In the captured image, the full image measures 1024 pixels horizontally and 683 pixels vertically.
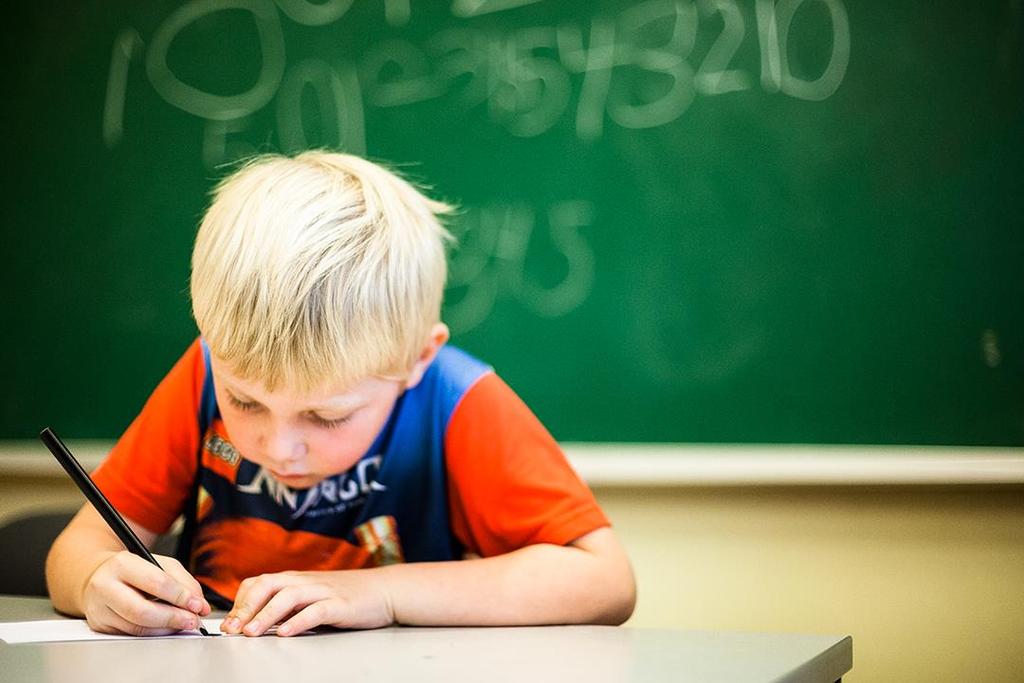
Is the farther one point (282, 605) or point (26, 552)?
point (26, 552)

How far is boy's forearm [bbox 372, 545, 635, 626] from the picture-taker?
40.6 inches

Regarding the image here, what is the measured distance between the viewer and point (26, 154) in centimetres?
221

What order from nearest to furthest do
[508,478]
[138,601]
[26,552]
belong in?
[138,601] → [508,478] → [26,552]

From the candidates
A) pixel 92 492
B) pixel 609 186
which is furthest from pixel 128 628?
pixel 609 186

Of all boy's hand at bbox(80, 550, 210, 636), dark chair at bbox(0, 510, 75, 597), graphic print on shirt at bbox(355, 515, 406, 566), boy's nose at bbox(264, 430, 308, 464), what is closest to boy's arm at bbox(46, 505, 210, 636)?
boy's hand at bbox(80, 550, 210, 636)

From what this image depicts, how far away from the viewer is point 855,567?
71.3 inches

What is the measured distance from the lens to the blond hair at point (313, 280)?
3.37 feet

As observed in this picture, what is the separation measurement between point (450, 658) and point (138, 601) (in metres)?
0.30

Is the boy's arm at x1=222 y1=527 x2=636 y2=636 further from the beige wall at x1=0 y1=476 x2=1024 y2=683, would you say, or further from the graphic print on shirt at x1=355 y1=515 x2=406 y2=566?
the beige wall at x1=0 y1=476 x2=1024 y2=683

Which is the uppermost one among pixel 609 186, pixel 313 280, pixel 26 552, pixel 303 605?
pixel 609 186

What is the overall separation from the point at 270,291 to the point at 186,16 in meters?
1.30

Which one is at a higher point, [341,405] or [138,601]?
[341,405]

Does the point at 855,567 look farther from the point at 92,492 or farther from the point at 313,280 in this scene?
the point at 92,492

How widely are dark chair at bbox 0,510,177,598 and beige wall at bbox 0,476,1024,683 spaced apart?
0.91 metres
